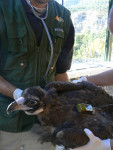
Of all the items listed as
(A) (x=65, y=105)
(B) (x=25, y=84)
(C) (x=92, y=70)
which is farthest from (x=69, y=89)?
(C) (x=92, y=70)

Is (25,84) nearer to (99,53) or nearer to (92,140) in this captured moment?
(92,140)

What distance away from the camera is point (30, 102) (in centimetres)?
169

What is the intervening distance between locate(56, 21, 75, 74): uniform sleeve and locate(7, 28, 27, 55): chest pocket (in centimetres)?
56

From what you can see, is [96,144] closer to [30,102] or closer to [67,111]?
[67,111]

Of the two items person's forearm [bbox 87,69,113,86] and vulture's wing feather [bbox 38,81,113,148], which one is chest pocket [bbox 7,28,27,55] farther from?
person's forearm [bbox 87,69,113,86]

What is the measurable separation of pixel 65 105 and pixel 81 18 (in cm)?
390

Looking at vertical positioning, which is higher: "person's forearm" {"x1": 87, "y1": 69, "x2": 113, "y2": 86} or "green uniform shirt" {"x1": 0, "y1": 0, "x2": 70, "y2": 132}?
"green uniform shirt" {"x1": 0, "y1": 0, "x2": 70, "y2": 132}

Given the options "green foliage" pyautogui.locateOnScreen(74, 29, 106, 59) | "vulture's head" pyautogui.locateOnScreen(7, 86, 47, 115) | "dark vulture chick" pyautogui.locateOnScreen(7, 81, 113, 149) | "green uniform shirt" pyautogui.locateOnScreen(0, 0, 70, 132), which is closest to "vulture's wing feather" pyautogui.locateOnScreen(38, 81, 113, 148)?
"dark vulture chick" pyautogui.locateOnScreen(7, 81, 113, 149)

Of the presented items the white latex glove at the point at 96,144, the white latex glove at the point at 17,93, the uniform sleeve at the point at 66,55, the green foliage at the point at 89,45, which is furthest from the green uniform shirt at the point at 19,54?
the green foliage at the point at 89,45

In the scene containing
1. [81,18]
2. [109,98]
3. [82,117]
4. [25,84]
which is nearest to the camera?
[82,117]

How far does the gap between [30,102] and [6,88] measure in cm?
28

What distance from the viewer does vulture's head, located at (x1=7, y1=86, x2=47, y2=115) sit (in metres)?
1.67

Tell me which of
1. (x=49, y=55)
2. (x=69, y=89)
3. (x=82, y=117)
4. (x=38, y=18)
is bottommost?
(x=82, y=117)

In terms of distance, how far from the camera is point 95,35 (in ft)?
18.9
